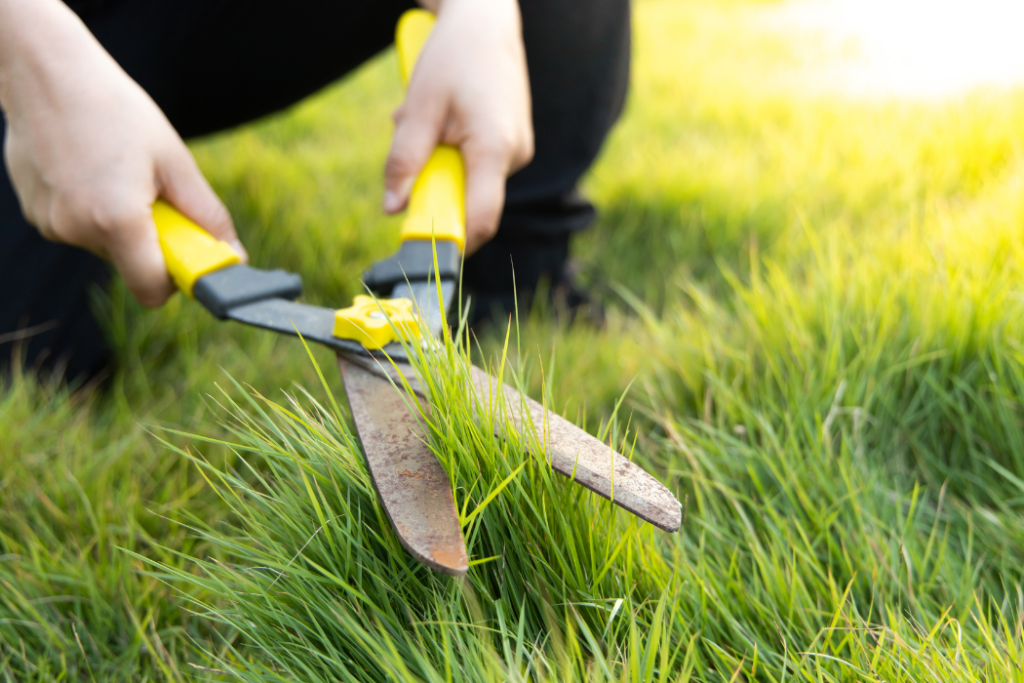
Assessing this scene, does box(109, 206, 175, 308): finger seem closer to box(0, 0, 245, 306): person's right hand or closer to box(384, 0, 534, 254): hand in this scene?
box(0, 0, 245, 306): person's right hand

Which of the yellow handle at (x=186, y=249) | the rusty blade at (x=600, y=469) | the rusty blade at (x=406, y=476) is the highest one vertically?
the yellow handle at (x=186, y=249)

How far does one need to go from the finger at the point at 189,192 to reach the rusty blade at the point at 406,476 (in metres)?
0.48

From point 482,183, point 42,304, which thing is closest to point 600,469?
point 482,183

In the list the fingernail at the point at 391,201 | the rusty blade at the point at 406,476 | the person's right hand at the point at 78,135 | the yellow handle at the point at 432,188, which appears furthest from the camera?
the fingernail at the point at 391,201

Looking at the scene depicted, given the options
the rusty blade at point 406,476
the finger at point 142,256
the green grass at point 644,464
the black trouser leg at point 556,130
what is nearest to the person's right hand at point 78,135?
the finger at point 142,256

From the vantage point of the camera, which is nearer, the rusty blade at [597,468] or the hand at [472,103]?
the rusty blade at [597,468]

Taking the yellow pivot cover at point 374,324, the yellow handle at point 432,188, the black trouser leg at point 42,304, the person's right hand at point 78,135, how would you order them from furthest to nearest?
the black trouser leg at point 42,304
the yellow handle at point 432,188
the person's right hand at point 78,135
the yellow pivot cover at point 374,324

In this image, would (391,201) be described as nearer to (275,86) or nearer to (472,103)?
(472,103)

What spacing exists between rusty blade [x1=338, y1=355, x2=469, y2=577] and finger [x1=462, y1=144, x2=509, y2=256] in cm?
44

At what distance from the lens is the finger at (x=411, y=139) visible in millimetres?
1308

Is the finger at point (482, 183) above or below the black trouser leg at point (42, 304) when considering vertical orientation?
above

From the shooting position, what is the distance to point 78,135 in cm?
108

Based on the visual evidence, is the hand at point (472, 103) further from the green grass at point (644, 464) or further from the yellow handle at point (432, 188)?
the green grass at point (644, 464)

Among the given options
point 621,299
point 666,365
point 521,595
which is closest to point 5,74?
point 521,595
